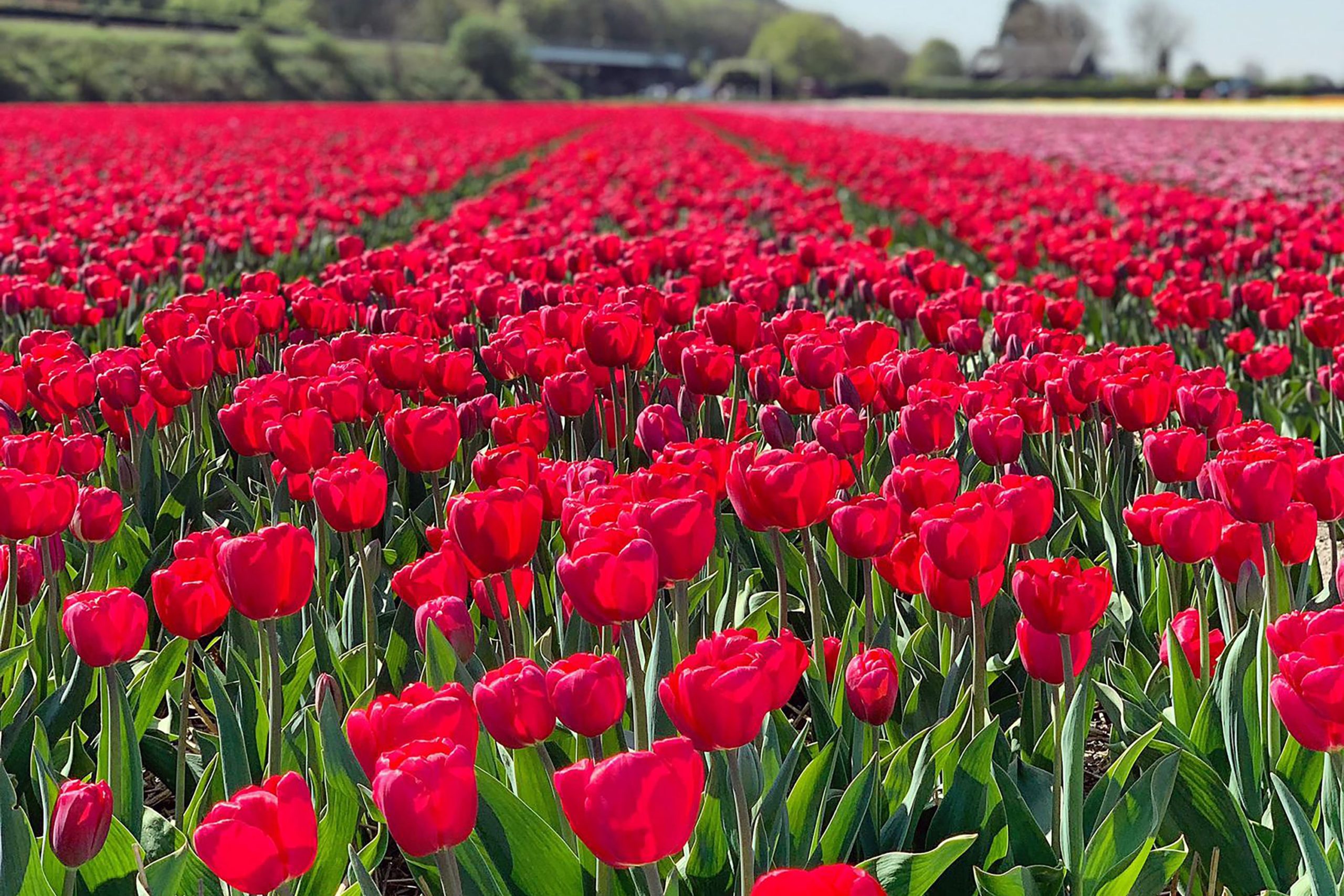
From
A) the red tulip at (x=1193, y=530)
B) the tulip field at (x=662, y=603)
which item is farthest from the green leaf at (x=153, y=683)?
the red tulip at (x=1193, y=530)

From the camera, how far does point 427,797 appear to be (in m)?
1.22

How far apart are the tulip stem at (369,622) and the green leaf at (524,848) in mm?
613

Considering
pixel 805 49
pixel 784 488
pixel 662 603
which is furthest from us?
pixel 805 49

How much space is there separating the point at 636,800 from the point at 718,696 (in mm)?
161

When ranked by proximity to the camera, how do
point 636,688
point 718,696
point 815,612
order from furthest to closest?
point 815,612 < point 636,688 < point 718,696

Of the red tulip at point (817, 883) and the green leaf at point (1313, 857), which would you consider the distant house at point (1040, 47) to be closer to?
the green leaf at point (1313, 857)

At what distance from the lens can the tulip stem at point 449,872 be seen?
130cm

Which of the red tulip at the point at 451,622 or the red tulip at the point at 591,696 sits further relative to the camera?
the red tulip at the point at 451,622

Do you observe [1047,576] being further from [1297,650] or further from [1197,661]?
[1197,661]

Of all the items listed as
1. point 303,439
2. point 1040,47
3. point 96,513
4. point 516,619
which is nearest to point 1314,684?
point 516,619

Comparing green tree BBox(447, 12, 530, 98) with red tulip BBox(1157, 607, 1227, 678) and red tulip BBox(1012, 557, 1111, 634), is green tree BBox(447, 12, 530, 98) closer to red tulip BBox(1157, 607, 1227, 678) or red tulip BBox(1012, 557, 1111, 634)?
red tulip BBox(1157, 607, 1227, 678)

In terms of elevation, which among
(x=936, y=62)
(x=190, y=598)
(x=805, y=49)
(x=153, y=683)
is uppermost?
(x=190, y=598)

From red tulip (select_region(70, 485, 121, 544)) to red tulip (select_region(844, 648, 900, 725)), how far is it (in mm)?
1396

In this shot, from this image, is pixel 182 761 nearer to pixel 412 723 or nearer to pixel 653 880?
pixel 412 723
